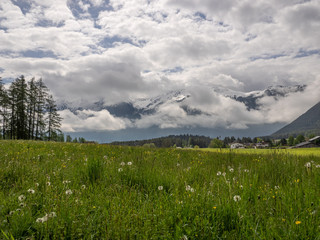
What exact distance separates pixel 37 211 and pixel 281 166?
652cm

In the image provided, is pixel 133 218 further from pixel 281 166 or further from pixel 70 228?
pixel 281 166

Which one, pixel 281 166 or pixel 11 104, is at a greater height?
pixel 11 104

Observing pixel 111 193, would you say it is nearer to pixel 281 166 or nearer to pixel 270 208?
pixel 270 208

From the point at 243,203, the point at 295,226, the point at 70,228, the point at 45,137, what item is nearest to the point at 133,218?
the point at 70,228

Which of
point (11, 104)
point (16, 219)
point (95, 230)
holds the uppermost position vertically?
point (11, 104)

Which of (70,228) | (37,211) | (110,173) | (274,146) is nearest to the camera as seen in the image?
(70,228)

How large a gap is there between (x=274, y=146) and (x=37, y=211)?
1001 cm

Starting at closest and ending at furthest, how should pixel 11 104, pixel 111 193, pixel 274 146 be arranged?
pixel 111 193
pixel 274 146
pixel 11 104

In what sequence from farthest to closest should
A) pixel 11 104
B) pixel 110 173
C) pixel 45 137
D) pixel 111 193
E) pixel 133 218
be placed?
pixel 45 137, pixel 11 104, pixel 110 173, pixel 111 193, pixel 133 218

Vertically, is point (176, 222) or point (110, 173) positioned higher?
point (110, 173)

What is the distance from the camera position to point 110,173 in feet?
15.4

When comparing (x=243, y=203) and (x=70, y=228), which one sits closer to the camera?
(x=70, y=228)

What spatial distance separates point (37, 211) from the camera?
2.89 metres

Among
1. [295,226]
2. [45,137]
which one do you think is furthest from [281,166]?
[45,137]
